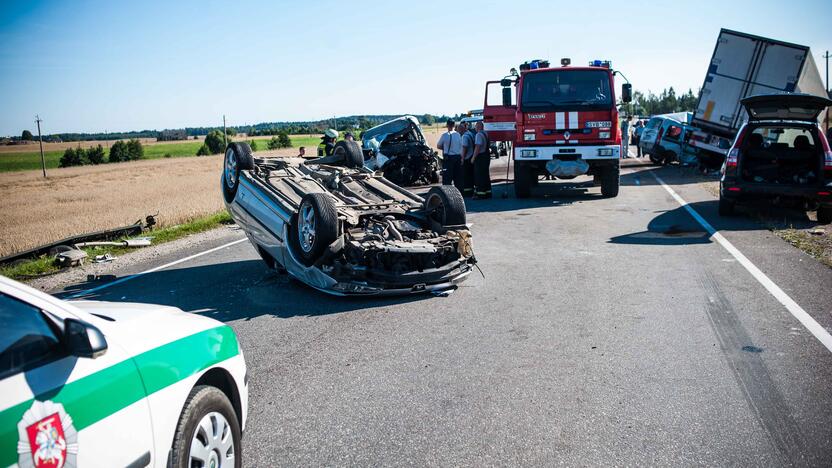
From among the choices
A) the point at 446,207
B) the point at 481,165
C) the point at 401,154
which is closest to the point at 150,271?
the point at 446,207

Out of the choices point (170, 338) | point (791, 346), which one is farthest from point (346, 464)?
point (791, 346)

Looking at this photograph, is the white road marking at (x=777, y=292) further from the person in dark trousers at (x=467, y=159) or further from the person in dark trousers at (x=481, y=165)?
the person in dark trousers at (x=467, y=159)

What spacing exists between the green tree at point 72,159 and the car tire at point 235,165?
68587 mm

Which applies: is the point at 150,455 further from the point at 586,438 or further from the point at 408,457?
the point at 586,438

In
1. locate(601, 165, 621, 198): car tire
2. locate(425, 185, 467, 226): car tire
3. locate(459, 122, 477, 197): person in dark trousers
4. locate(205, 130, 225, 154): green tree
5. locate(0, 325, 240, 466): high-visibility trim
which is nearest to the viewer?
locate(0, 325, 240, 466): high-visibility trim

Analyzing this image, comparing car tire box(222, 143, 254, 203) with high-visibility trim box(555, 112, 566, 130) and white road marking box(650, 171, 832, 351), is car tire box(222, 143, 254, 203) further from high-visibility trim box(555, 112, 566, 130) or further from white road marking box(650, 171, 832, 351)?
high-visibility trim box(555, 112, 566, 130)

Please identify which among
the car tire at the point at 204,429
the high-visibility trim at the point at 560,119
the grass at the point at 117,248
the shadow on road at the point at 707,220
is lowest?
the grass at the point at 117,248

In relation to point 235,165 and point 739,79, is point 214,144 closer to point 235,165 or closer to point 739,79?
point 739,79

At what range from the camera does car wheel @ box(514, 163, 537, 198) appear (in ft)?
53.6

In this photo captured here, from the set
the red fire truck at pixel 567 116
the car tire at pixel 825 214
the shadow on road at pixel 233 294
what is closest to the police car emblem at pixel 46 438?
the shadow on road at pixel 233 294

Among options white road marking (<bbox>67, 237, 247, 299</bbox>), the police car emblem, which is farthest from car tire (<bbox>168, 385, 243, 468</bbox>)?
white road marking (<bbox>67, 237, 247, 299</bbox>)

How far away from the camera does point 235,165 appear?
948 cm

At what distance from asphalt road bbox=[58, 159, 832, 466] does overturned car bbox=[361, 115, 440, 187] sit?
11227 millimetres

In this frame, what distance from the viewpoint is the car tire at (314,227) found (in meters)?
7.30
